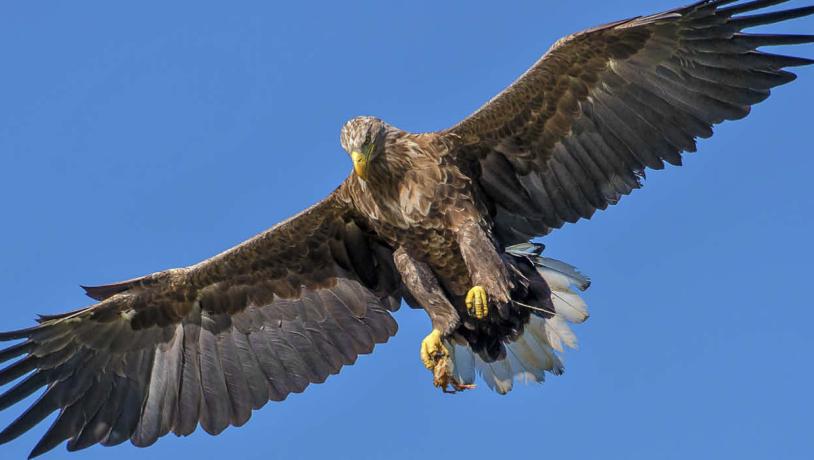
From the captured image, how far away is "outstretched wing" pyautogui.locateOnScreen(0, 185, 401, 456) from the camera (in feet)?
40.0

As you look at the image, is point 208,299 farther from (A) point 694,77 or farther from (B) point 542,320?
(A) point 694,77

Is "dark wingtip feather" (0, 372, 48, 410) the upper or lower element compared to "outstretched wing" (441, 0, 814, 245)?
lower

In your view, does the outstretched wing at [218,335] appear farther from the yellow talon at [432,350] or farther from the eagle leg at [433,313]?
the yellow talon at [432,350]

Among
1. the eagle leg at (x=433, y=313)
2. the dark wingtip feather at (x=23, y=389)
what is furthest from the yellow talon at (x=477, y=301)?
the dark wingtip feather at (x=23, y=389)

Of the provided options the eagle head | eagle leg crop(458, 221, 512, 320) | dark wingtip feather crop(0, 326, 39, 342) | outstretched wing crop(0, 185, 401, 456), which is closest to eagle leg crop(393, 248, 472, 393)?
eagle leg crop(458, 221, 512, 320)

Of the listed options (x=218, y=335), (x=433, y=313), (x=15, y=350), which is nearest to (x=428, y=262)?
(x=433, y=313)

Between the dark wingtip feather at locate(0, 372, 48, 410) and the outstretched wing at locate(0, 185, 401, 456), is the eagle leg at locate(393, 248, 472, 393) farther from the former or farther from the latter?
the dark wingtip feather at locate(0, 372, 48, 410)

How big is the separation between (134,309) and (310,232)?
4.84ft

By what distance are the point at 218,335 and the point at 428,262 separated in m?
1.86

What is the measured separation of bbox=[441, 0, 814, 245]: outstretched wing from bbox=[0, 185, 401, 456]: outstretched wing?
1.12 metres

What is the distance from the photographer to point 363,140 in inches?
449

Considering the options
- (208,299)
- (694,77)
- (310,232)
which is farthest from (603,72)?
(208,299)

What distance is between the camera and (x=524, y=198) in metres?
12.1

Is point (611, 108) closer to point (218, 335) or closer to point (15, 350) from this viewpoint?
point (218, 335)
